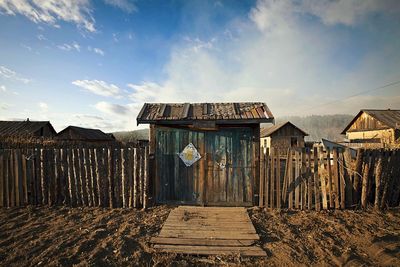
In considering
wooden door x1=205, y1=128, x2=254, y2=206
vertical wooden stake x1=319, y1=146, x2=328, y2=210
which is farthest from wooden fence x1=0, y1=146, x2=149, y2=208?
vertical wooden stake x1=319, y1=146, x2=328, y2=210

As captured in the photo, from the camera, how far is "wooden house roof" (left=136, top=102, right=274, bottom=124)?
6.43m

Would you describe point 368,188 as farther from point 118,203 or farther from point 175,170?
point 118,203

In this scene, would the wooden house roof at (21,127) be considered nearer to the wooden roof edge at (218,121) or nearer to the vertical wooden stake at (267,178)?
the wooden roof edge at (218,121)

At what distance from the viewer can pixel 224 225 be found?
5.12 metres

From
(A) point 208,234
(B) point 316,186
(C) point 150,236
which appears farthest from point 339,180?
(C) point 150,236

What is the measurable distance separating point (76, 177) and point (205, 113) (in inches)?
178

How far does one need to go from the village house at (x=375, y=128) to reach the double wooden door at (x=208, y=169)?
67.4 ft

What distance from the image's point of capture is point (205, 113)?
683 centimetres

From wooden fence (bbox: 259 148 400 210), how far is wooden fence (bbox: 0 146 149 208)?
4.21 metres

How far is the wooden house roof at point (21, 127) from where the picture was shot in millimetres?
27516

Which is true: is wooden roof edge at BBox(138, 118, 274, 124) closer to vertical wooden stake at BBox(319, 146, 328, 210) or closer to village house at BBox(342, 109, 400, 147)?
vertical wooden stake at BBox(319, 146, 328, 210)

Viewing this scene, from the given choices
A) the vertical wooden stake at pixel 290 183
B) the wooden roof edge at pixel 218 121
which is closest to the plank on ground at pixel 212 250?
the vertical wooden stake at pixel 290 183

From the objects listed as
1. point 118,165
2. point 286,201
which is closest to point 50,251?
point 118,165

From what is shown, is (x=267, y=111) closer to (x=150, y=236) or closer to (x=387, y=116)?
(x=150, y=236)
